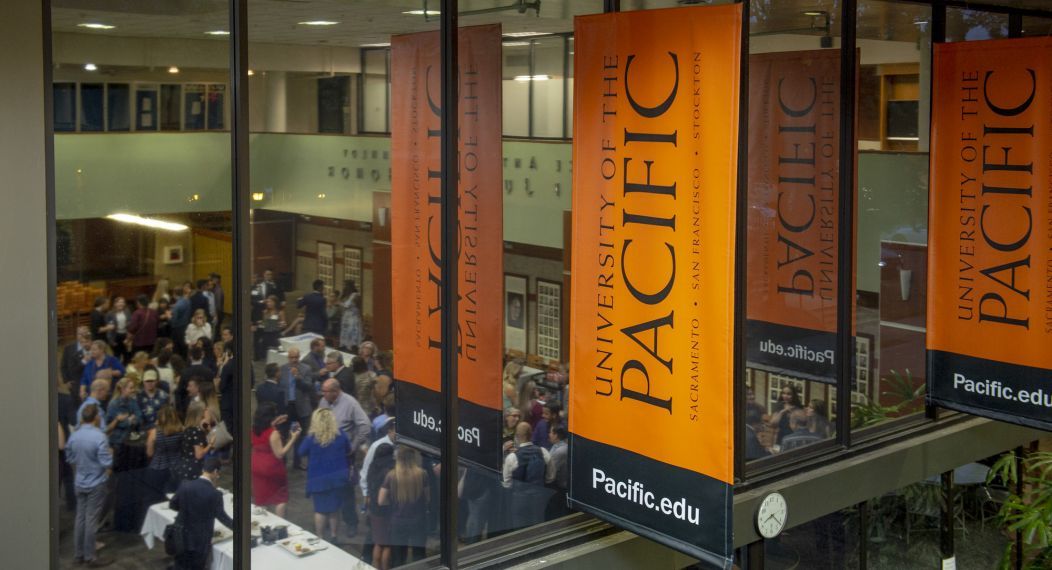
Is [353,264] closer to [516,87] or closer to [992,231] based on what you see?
[516,87]

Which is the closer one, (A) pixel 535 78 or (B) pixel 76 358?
(B) pixel 76 358

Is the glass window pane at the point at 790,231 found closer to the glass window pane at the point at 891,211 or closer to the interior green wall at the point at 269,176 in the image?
the glass window pane at the point at 891,211

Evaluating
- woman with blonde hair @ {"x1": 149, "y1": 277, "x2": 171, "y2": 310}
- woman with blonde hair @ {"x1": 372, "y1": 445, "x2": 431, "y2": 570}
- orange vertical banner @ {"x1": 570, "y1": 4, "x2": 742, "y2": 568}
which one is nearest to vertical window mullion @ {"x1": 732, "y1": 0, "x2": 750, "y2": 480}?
orange vertical banner @ {"x1": 570, "y1": 4, "x2": 742, "y2": 568}

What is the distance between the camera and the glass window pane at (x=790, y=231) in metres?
7.68

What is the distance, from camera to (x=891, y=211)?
28.9 feet

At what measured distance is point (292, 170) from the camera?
5.34 m

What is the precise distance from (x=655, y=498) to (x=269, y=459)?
184cm

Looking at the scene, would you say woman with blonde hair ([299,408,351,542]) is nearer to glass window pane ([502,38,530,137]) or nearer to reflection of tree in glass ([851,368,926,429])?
glass window pane ([502,38,530,137])

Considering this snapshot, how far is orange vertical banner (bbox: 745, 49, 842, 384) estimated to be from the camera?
771 cm

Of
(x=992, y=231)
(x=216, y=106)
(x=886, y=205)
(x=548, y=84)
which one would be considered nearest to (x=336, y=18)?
(x=216, y=106)

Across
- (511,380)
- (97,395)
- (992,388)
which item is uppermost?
(97,395)

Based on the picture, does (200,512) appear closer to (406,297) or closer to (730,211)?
(406,297)

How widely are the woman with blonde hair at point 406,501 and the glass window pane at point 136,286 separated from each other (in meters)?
0.99

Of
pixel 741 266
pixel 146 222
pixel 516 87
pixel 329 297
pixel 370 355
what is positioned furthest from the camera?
pixel 741 266
